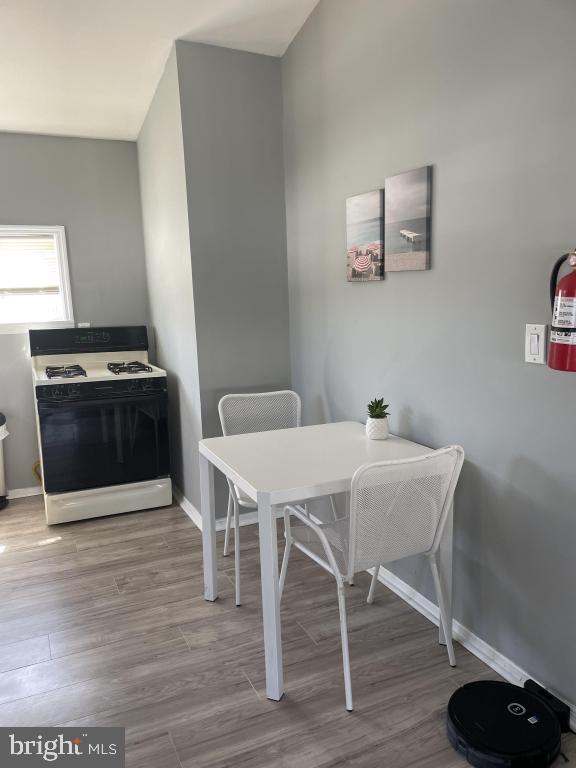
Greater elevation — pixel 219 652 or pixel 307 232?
pixel 307 232

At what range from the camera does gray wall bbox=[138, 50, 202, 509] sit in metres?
Result: 3.15

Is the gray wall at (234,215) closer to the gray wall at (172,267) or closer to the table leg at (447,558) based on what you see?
the gray wall at (172,267)

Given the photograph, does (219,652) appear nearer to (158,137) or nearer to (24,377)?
(24,377)

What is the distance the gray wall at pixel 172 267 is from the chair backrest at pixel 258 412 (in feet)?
1.42

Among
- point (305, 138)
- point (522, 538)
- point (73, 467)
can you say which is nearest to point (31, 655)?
point (73, 467)

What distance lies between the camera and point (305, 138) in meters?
3.01

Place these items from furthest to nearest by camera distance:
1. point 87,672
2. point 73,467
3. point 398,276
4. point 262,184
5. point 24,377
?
point 24,377, point 73,467, point 262,184, point 398,276, point 87,672

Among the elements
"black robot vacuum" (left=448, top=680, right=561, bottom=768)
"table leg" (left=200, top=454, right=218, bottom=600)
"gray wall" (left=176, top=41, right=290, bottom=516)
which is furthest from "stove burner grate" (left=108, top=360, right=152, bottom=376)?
"black robot vacuum" (left=448, top=680, right=561, bottom=768)

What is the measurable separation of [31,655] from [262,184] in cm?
256

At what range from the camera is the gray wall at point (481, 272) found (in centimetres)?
169

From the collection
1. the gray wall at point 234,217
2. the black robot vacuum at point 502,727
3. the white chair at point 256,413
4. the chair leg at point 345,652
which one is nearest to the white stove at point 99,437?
the gray wall at point 234,217

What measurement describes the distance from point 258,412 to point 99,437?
1.17 meters

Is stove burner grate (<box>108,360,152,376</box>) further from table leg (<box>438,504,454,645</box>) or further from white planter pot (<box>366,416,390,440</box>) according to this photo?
table leg (<box>438,504,454,645</box>)

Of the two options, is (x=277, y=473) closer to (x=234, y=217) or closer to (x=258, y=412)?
(x=258, y=412)
